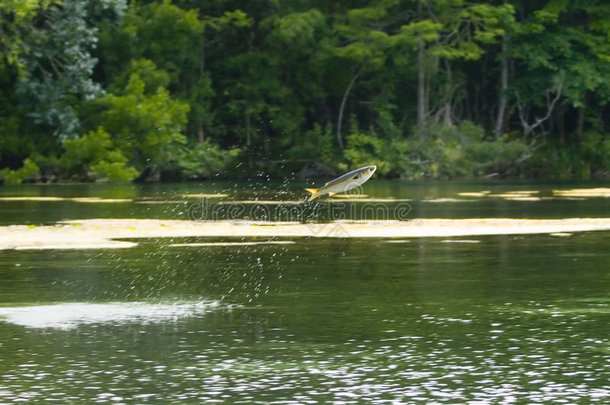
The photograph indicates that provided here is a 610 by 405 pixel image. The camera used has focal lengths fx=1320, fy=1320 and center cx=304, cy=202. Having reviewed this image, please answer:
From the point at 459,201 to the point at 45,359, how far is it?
23.9 metres

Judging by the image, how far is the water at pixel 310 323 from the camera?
31.5 feet

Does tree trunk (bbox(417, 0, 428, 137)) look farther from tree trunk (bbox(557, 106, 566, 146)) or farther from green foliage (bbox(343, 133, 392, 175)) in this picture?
tree trunk (bbox(557, 106, 566, 146))

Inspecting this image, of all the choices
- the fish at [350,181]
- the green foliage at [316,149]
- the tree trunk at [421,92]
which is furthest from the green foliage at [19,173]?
the fish at [350,181]

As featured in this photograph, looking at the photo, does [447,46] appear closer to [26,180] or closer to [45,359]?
[26,180]

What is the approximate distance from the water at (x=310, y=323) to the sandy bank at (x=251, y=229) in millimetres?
1214

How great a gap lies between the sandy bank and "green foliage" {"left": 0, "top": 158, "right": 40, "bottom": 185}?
73.0ft

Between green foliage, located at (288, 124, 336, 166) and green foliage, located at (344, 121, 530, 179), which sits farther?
green foliage, located at (288, 124, 336, 166)

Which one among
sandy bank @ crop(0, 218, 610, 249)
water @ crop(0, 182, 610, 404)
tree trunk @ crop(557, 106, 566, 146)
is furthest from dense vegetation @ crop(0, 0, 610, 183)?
water @ crop(0, 182, 610, 404)

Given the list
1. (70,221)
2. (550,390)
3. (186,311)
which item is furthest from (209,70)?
(550,390)

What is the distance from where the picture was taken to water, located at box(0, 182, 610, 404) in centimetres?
960

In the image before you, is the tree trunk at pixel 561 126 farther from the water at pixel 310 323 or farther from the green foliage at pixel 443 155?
the water at pixel 310 323

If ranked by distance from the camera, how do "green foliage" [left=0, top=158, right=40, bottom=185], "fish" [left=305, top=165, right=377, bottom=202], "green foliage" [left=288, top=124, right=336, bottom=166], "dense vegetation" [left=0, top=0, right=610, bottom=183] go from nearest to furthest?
1. "fish" [left=305, top=165, right=377, bottom=202]
2. "green foliage" [left=0, top=158, right=40, bottom=185]
3. "dense vegetation" [left=0, top=0, right=610, bottom=183]
4. "green foliage" [left=288, top=124, right=336, bottom=166]

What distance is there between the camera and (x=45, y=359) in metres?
10.6

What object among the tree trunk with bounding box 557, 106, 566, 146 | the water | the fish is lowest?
the water
